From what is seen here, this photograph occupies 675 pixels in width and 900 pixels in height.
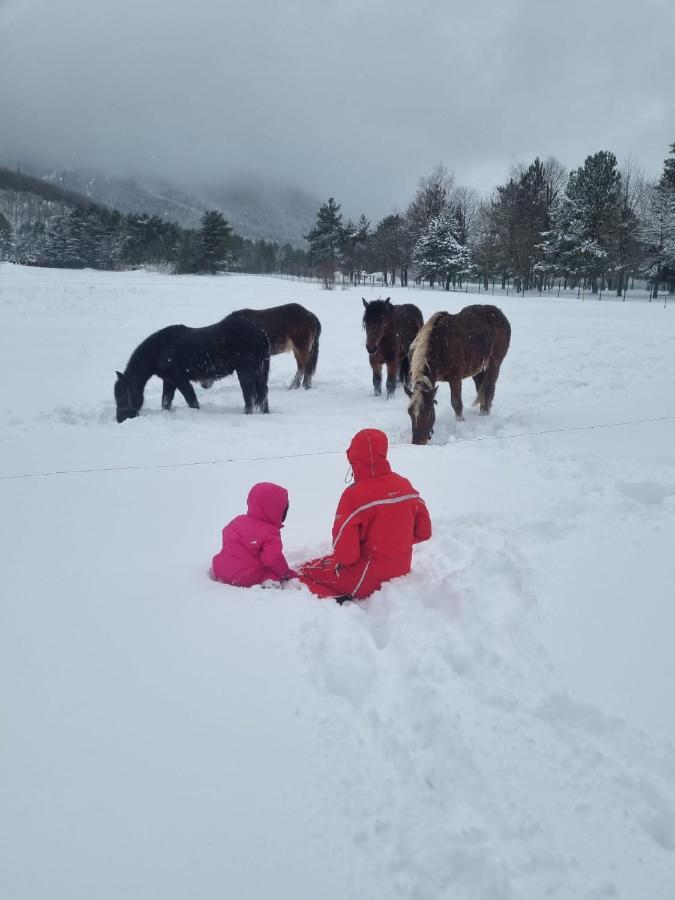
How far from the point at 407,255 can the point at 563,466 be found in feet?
148

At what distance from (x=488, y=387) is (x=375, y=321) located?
2.43 m

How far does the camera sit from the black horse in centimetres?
795

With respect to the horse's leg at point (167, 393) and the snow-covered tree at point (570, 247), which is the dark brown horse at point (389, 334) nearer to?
the horse's leg at point (167, 393)

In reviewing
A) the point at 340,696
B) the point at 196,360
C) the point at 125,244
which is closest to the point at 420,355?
the point at 196,360

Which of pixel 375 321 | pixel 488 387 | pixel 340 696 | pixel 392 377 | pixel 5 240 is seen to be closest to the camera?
pixel 340 696

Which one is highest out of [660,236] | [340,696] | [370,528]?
[660,236]

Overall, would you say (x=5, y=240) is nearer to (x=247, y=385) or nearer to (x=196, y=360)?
(x=196, y=360)

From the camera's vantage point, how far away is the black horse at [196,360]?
795 centimetres

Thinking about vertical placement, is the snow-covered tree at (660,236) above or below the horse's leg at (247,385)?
above

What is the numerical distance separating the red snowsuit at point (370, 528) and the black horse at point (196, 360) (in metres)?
5.33

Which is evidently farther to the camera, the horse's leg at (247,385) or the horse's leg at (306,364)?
the horse's leg at (306,364)

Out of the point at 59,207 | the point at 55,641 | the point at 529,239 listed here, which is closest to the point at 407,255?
the point at 529,239

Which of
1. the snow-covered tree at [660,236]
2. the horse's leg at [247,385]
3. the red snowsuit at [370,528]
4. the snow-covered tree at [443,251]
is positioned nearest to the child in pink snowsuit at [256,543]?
the red snowsuit at [370,528]

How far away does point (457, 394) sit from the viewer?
7312mm
